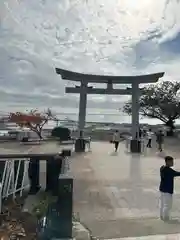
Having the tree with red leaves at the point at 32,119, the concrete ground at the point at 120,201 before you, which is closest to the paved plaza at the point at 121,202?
the concrete ground at the point at 120,201

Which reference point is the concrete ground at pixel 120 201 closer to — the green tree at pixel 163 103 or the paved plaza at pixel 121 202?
the paved plaza at pixel 121 202

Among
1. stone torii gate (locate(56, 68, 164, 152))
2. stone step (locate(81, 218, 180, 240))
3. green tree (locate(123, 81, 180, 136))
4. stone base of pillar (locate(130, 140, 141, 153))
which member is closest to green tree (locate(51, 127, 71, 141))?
stone torii gate (locate(56, 68, 164, 152))

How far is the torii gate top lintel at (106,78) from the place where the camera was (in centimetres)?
1612

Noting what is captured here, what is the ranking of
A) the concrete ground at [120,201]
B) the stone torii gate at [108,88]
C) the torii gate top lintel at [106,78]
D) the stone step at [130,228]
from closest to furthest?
the stone step at [130,228] → the concrete ground at [120,201] → the torii gate top lintel at [106,78] → the stone torii gate at [108,88]

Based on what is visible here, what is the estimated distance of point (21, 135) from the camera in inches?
794

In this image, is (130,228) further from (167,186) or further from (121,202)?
(121,202)

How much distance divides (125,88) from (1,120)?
14712mm

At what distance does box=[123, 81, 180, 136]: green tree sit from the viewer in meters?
27.4

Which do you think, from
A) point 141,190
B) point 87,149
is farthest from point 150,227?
point 87,149

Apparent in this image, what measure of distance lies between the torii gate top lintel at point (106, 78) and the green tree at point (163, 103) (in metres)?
10.7

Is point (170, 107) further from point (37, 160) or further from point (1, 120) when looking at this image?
point (37, 160)

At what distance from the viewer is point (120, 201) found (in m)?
6.25

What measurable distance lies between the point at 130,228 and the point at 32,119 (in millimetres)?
19570

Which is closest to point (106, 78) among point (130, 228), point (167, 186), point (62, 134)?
point (62, 134)
